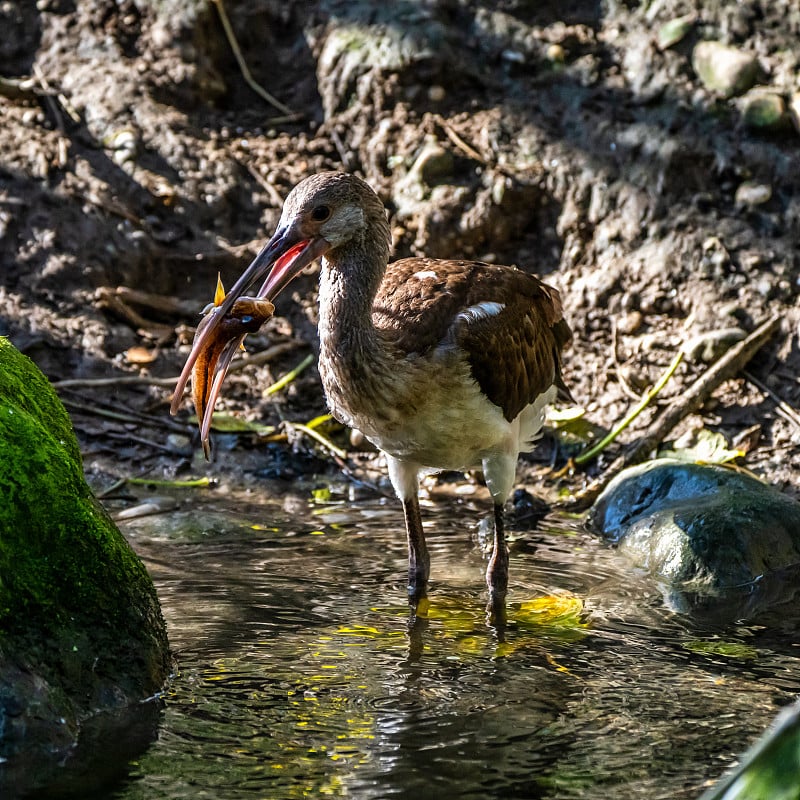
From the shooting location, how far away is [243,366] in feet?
28.1

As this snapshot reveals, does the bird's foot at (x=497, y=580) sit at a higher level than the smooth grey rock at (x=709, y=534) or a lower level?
lower

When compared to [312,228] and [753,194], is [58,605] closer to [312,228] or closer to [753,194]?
[312,228]

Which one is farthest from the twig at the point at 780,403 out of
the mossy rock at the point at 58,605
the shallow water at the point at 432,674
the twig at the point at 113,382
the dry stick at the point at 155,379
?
the mossy rock at the point at 58,605

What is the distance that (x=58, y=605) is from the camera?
422 cm

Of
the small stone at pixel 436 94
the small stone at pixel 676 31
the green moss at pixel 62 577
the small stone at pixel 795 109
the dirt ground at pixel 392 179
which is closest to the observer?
Answer: the green moss at pixel 62 577

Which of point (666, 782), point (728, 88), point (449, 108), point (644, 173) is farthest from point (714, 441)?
point (666, 782)

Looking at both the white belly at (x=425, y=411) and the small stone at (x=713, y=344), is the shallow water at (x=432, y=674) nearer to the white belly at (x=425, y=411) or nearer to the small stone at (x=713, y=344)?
the white belly at (x=425, y=411)

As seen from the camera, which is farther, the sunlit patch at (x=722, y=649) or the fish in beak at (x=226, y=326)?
the sunlit patch at (x=722, y=649)

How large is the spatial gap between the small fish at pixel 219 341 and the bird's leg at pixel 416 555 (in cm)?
149

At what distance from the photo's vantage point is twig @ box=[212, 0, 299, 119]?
10023 millimetres

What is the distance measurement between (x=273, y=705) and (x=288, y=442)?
3.75 m

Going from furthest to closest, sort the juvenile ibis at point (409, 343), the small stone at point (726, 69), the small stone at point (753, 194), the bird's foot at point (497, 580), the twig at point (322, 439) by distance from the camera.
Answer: the small stone at point (726, 69) < the small stone at point (753, 194) < the twig at point (322, 439) < the bird's foot at point (497, 580) < the juvenile ibis at point (409, 343)

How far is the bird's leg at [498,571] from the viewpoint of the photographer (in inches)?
235

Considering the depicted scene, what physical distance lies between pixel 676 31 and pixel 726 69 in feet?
1.72
